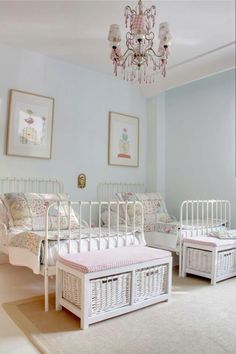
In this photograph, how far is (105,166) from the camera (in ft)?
14.8

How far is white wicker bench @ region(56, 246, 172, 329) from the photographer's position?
2.06 m

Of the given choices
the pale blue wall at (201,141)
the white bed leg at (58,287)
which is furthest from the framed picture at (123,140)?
the white bed leg at (58,287)

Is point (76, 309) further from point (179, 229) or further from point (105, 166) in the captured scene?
point (105, 166)

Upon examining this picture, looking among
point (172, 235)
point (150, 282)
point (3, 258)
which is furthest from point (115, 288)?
point (3, 258)

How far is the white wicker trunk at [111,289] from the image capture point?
206 centimetres

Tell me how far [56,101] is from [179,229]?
2242 millimetres

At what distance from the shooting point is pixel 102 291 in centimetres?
213

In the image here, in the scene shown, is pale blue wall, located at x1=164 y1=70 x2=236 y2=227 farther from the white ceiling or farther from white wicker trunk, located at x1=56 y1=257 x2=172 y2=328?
white wicker trunk, located at x1=56 y1=257 x2=172 y2=328

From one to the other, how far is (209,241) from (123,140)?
217cm

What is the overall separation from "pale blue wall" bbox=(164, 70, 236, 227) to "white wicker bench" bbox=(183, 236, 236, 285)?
2.95 ft

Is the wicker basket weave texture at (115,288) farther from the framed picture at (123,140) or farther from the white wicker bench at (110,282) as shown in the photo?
the framed picture at (123,140)

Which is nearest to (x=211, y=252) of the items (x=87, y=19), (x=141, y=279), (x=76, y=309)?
(x=141, y=279)

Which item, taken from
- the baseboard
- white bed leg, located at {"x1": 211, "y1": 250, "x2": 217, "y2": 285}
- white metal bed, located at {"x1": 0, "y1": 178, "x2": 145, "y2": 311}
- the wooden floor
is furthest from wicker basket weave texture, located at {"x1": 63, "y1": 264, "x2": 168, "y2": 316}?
the baseboard

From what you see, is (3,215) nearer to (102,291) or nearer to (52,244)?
(52,244)
